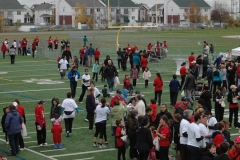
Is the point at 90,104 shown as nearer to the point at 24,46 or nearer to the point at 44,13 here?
the point at 24,46

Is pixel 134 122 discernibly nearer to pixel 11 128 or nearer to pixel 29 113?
pixel 11 128

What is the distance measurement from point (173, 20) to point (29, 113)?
376ft

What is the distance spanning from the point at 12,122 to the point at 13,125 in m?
0.08

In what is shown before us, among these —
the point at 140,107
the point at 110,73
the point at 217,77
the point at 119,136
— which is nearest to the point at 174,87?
the point at 217,77

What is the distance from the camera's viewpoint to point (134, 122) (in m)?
15.3

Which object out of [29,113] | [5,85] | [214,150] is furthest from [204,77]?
[214,150]

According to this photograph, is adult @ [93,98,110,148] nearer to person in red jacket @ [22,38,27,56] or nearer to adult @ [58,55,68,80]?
adult @ [58,55,68,80]

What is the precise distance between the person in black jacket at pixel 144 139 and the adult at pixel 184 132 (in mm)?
716

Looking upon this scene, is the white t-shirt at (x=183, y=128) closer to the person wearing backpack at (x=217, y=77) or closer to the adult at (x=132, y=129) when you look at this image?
the adult at (x=132, y=129)

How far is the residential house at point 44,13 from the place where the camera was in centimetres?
14662

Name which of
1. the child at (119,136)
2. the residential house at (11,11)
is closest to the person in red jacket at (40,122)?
the child at (119,136)

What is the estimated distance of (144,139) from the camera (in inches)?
558

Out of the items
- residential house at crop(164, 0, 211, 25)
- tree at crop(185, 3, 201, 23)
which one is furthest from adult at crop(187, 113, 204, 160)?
residential house at crop(164, 0, 211, 25)

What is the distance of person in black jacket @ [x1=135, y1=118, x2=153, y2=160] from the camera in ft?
46.3
